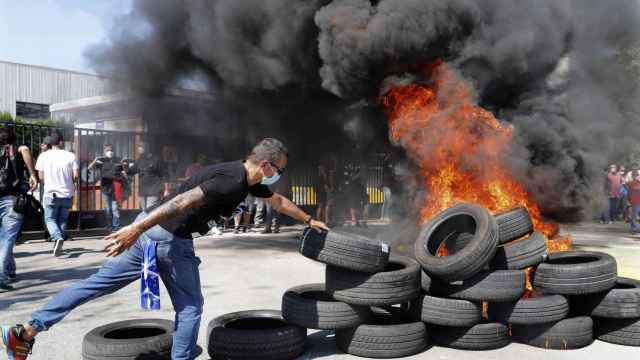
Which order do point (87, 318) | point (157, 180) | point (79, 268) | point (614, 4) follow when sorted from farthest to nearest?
point (614, 4), point (157, 180), point (79, 268), point (87, 318)

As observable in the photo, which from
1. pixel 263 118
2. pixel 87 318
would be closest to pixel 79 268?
pixel 87 318

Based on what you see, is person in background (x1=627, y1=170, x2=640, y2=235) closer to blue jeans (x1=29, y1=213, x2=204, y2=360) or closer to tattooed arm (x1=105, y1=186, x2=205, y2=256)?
blue jeans (x1=29, y1=213, x2=204, y2=360)

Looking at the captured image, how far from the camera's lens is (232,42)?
507 inches

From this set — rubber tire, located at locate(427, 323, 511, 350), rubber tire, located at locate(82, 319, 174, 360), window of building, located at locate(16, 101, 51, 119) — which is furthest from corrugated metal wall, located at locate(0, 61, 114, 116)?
rubber tire, located at locate(427, 323, 511, 350)

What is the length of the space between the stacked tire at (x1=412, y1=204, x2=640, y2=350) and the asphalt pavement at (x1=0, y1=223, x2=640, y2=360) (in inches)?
5.3

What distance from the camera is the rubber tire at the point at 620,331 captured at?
14.9 ft

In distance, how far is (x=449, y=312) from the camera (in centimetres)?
424

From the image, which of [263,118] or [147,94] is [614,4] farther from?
[147,94]

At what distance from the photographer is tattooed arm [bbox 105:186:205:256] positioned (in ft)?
9.90

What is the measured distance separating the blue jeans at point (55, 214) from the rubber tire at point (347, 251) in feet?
19.9

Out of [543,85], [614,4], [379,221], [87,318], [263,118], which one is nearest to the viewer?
[87,318]

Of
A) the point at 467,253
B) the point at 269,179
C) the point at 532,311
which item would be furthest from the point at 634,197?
the point at 269,179

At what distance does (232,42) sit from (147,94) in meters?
4.19

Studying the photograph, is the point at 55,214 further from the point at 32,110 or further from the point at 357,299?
the point at 32,110
